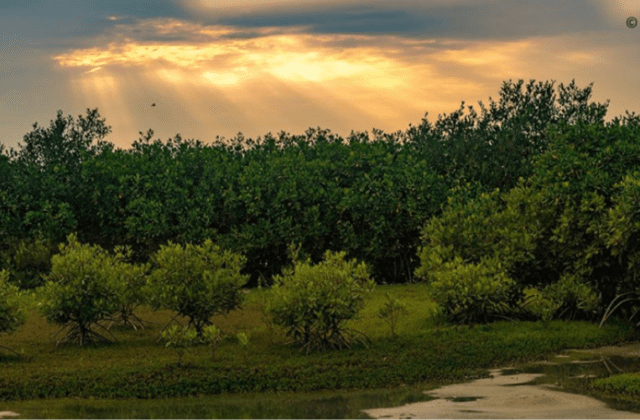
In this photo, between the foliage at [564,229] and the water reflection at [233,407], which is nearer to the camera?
the water reflection at [233,407]

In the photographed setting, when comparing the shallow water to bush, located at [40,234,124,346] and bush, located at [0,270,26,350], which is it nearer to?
bush, located at [0,270,26,350]

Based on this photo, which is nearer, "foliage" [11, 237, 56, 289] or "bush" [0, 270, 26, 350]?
"bush" [0, 270, 26, 350]

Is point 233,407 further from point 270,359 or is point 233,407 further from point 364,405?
point 270,359

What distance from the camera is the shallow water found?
13.1 metres

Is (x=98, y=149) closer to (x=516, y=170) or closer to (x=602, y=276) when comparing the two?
(x=516, y=170)

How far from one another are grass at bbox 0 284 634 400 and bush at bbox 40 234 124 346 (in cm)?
41

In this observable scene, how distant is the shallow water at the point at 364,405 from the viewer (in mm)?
13055

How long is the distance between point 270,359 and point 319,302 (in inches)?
49.1

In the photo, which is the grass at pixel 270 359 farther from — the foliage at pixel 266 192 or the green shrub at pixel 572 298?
the foliage at pixel 266 192

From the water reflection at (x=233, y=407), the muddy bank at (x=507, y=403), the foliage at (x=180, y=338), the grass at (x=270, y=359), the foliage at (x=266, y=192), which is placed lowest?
the muddy bank at (x=507, y=403)

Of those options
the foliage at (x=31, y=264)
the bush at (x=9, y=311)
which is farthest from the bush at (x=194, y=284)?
the foliage at (x=31, y=264)

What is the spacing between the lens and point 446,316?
1975cm

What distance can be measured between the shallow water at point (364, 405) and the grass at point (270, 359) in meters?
0.44

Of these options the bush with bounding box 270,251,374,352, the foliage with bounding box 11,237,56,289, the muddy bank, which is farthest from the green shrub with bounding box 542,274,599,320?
the foliage with bounding box 11,237,56,289
